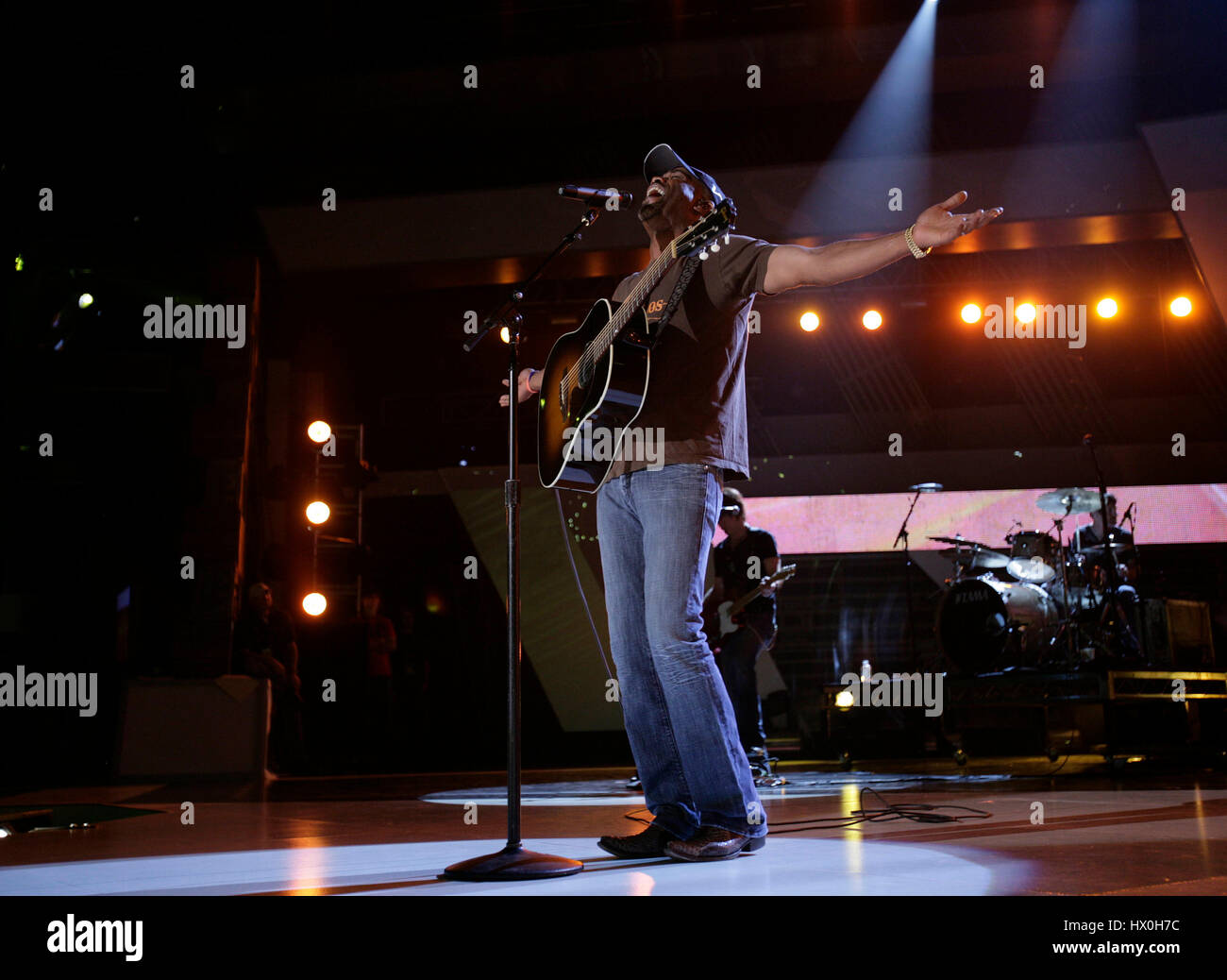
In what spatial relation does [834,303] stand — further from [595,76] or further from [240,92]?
[240,92]

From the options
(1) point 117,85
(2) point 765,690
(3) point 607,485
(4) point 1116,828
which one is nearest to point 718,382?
(3) point 607,485

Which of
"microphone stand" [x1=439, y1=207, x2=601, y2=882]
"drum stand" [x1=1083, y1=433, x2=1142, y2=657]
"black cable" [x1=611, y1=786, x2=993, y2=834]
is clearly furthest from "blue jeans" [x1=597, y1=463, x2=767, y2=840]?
"drum stand" [x1=1083, y1=433, x2=1142, y2=657]

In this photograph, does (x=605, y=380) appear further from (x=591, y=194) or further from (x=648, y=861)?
(x=648, y=861)

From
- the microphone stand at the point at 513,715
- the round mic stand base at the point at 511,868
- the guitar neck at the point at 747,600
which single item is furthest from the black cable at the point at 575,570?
the round mic stand base at the point at 511,868

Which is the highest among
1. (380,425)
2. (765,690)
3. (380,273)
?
(380,273)

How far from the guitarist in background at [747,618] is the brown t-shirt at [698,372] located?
3.15 meters

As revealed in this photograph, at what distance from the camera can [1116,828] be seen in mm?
2848

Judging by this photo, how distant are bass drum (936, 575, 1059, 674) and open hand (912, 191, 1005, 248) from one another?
19.0 feet

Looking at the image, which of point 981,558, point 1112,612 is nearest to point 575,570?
point 981,558

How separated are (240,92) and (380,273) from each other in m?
1.68

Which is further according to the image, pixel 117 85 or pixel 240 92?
pixel 240 92

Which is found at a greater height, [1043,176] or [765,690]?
[1043,176]

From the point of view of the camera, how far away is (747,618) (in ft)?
18.8

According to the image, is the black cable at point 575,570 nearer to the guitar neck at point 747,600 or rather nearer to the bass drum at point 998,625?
the bass drum at point 998,625
